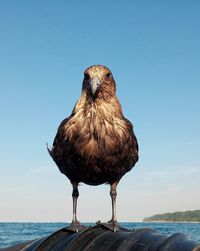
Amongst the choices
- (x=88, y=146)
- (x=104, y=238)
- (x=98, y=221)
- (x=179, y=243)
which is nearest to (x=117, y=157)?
(x=88, y=146)

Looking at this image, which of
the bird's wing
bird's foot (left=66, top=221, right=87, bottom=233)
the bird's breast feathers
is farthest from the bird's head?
bird's foot (left=66, top=221, right=87, bottom=233)

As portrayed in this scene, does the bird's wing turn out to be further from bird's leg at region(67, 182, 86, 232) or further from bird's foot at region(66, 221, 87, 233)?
bird's foot at region(66, 221, 87, 233)

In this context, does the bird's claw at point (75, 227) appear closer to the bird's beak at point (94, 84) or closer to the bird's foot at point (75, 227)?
the bird's foot at point (75, 227)

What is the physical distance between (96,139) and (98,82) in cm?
72

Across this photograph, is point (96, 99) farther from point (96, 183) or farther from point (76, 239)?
point (76, 239)

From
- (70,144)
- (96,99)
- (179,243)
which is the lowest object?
(179,243)

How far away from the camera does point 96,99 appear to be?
6.31 meters

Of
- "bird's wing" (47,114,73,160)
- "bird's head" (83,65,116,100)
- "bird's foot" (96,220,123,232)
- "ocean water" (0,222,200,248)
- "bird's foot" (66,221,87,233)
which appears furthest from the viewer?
"ocean water" (0,222,200,248)

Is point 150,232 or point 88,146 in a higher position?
point 88,146

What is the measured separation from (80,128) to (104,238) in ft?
5.49

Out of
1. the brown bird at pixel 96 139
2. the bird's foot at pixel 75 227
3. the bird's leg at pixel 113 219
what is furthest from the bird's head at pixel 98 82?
the bird's foot at pixel 75 227

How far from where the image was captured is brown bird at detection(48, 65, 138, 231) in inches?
239

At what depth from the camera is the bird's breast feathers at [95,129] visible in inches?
238

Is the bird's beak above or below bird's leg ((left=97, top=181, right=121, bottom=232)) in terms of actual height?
above
